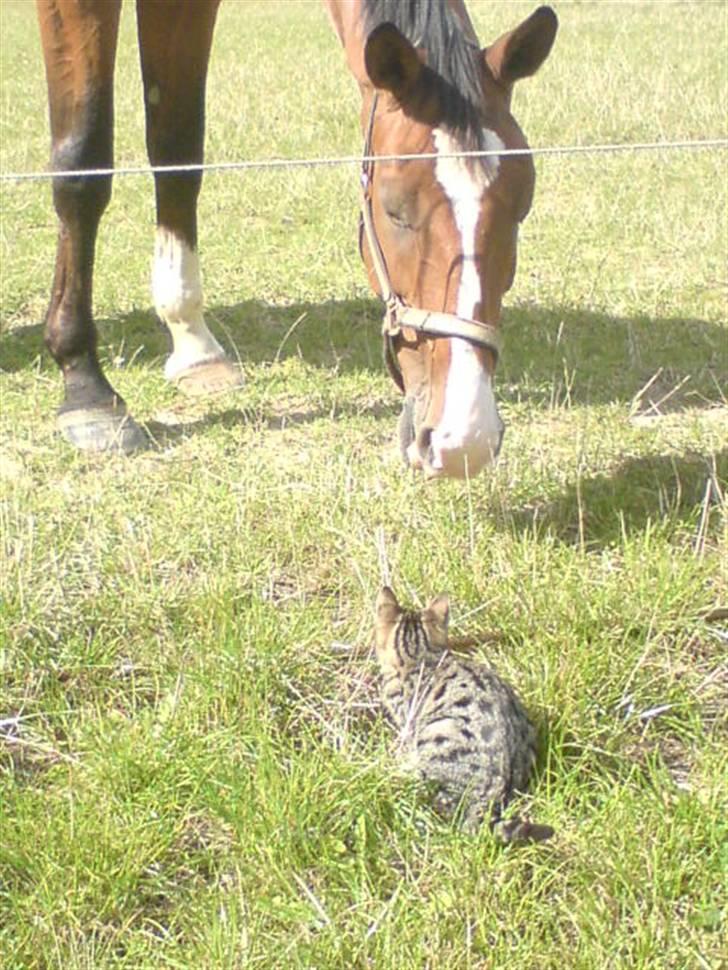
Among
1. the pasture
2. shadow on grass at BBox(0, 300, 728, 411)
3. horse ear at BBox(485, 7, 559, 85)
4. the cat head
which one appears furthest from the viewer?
shadow on grass at BBox(0, 300, 728, 411)

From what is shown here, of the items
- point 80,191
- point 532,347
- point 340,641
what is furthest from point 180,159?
point 340,641

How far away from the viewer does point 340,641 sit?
269cm

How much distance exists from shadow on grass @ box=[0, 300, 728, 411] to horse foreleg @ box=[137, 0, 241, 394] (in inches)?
6.6

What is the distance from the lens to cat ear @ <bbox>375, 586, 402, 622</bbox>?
8.04ft

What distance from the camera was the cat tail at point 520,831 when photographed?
2.02m

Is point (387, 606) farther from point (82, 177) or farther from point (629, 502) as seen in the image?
point (82, 177)

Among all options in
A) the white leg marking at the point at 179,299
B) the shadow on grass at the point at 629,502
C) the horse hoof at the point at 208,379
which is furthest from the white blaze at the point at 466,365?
the white leg marking at the point at 179,299

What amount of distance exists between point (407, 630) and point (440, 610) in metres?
0.09

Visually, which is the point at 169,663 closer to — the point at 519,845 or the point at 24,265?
the point at 519,845

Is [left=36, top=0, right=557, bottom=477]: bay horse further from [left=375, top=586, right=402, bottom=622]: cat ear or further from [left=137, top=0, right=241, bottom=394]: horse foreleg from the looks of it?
[left=137, top=0, right=241, bottom=394]: horse foreleg

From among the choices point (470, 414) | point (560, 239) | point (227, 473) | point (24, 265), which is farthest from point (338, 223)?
point (470, 414)

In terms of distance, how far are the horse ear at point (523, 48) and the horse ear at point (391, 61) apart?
0.20 m

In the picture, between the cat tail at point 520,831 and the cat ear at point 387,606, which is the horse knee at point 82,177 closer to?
the cat ear at point 387,606

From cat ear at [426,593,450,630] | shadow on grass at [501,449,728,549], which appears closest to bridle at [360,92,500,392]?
shadow on grass at [501,449,728,549]
